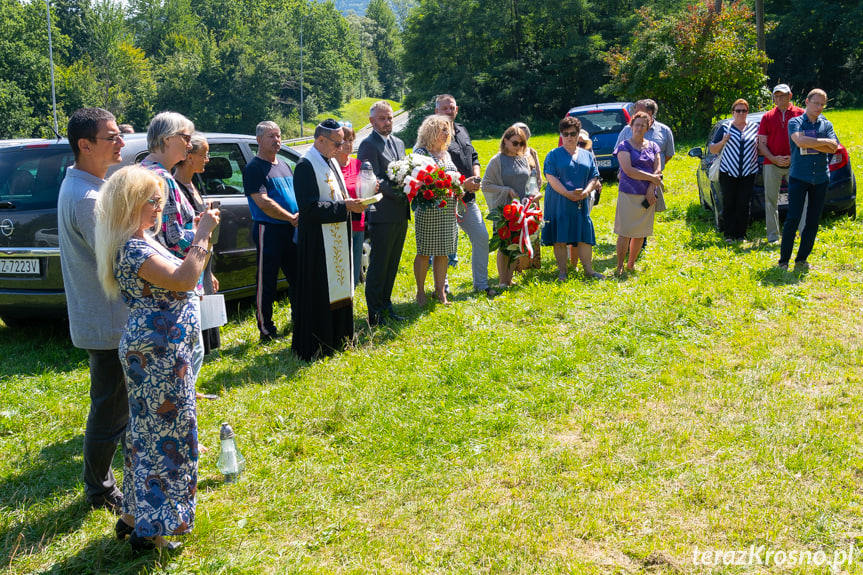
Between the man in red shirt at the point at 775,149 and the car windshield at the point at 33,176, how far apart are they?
8.00m

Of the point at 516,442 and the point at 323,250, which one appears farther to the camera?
the point at 323,250

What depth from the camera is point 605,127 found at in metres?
17.1

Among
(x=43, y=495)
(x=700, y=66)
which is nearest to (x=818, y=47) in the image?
(x=700, y=66)

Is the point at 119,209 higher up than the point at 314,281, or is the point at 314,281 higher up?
the point at 119,209

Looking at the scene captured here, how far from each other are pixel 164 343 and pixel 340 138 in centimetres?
314

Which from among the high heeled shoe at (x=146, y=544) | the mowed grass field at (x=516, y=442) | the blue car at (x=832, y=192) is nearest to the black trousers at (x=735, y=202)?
the blue car at (x=832, y=192)

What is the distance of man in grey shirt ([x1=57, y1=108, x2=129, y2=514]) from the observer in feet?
12.0

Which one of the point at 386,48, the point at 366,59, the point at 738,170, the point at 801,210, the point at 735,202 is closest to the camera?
the point at 801,210

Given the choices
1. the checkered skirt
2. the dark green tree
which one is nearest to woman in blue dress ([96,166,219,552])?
the checkered skirt

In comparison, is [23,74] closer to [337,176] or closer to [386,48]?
[386,48]

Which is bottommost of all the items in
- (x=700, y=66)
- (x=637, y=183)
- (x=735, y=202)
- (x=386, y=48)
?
(x=735, y=202)

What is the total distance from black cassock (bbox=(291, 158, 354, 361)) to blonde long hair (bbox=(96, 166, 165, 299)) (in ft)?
8.91
